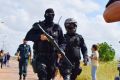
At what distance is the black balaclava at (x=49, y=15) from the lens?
1184cm

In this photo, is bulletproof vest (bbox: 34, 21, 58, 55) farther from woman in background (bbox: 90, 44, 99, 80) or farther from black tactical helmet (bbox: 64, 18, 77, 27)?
woman in background (bbox: 90, 44, 99, 80)

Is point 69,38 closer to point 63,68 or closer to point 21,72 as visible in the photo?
point 63,68

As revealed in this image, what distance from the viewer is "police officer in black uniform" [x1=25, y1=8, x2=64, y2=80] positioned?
11.6 m

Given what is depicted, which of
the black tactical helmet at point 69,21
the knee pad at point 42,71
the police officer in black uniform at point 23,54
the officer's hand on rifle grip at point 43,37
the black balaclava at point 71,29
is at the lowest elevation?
the knee pad at point 42,71

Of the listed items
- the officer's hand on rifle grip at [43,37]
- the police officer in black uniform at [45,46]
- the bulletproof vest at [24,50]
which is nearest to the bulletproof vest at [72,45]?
the police officer in black uniform at [45,46]

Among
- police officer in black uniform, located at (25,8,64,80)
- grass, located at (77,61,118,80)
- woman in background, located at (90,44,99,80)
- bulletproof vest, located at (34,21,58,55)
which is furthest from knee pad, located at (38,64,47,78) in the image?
grass, located at (77,61,118,80)

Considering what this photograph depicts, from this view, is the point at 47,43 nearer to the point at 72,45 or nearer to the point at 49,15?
the point at 49,15

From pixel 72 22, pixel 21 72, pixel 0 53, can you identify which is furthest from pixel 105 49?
pixel 72 22

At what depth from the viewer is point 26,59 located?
67.6 ft

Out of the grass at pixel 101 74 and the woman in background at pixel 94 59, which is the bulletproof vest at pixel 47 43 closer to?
the woman in background at pixel 94 59

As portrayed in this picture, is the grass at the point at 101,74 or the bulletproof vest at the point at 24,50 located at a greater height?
the bulletproof vest at the point at 24,50

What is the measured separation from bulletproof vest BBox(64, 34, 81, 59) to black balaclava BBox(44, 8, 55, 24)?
0.91 m

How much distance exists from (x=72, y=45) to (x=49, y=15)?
3.83ft

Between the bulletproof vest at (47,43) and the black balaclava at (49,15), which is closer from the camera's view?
the bulletproof vest at (47,43)
